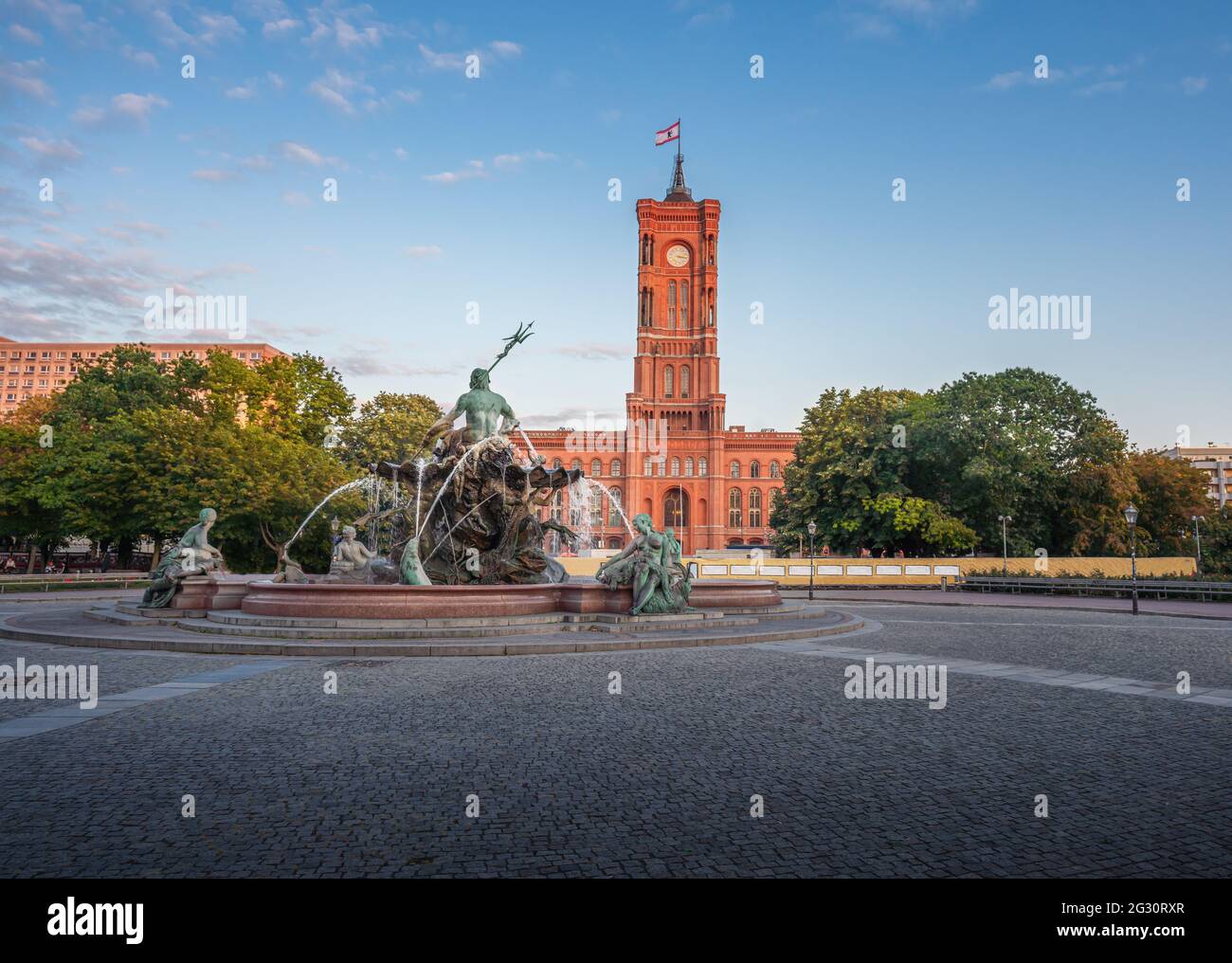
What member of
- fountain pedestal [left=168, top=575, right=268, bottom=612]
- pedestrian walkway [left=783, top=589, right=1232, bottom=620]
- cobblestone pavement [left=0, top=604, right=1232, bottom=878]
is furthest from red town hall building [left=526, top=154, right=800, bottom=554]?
cobblestone pavement [left=0, top=604, right=1232, bottom=878]

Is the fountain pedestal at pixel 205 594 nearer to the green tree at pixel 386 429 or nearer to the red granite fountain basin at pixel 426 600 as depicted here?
the red granite fountain basin at pixel 426 600

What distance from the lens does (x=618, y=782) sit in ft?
17.6

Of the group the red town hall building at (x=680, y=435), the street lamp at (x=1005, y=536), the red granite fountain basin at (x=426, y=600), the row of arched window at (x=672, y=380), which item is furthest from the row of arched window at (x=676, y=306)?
the red granite fountain basin at (x=426, y=600)

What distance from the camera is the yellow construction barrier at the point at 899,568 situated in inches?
1464

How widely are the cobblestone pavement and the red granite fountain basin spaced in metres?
4.22

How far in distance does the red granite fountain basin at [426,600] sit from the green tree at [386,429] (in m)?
33.7

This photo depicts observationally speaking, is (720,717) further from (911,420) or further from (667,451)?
(667,451)

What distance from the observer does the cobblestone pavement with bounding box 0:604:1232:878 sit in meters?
4.02

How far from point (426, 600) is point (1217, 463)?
497 ft

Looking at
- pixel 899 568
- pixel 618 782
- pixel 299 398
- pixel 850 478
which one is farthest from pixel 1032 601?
pixel 299 398

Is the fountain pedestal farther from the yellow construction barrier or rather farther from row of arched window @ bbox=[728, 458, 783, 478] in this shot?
row of arched window @ bbox=[728, 458, 783, 478]

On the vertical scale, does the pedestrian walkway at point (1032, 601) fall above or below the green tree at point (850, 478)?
below
